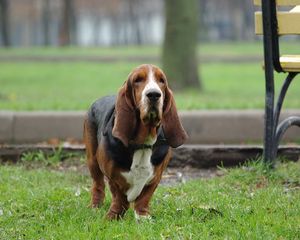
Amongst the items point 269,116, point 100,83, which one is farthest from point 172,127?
point 100,83

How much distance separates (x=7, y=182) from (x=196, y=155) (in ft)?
5.82

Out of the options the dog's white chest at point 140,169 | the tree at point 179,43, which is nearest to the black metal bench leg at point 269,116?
the dog's white chest at point 140,169

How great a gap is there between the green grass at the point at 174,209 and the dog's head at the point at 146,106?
0.54 meters

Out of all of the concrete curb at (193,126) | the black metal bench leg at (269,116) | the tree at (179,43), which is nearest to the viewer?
the black metal bench leg at (269,116)

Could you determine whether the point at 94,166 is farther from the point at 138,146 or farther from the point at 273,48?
the point at 273,48

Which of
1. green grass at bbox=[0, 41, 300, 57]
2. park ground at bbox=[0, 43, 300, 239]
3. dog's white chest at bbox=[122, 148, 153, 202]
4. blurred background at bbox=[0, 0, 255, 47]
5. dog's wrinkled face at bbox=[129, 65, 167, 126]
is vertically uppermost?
dog's wrinkled face at bbox=[129, 65, 167, 126]

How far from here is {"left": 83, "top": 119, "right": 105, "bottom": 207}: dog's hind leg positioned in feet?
19.6

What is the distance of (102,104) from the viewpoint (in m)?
5.98

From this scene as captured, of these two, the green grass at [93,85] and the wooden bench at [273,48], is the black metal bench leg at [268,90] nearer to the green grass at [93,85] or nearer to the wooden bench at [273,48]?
the wooden bench at [273,48]

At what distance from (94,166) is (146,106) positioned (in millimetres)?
1114

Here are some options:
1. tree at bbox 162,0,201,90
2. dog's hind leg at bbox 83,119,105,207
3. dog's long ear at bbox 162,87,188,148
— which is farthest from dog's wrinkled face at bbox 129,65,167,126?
tree at bbox 162,0,201,90

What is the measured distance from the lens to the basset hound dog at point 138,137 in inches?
203

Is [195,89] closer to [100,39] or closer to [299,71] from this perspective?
[299,71]

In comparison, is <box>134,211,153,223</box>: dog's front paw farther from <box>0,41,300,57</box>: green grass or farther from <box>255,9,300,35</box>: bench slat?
<box>0,41,300,57</box>: green grass
